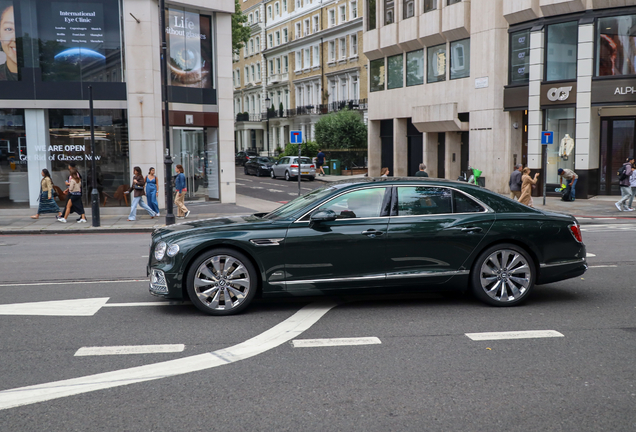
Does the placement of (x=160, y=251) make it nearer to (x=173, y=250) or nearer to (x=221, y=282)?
(x=173, y=250)

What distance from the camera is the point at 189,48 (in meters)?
23.9

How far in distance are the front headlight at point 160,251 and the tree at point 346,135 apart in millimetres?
39422

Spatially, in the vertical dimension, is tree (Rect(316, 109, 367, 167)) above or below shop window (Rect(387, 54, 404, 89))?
below

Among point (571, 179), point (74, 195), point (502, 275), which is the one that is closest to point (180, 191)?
point (74, 195)

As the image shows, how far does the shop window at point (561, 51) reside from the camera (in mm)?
26172

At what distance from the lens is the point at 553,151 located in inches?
1075

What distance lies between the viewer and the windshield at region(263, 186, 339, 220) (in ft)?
24.1

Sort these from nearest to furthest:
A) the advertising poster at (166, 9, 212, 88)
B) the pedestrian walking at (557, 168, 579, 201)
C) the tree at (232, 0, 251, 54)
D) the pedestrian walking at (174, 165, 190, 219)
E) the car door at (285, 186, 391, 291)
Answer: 1. the car door at (285, 186, 391, 291)
2. the pedestrian walking at (174, 165, 190, 219)
3. the advertising poster at (166, 9, 212, 88)
4. the pedestrian walking at (557, 168, 579, 201)
5. the tree at (232, 0, 251, 54)

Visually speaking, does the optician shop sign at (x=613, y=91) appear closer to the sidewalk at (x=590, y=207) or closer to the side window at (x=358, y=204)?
the sidewalk at (x=590, y=207)

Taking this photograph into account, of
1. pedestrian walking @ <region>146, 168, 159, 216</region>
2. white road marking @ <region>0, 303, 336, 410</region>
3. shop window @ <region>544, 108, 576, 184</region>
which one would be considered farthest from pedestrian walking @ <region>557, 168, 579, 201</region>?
white road marking @ <region>0, 303, 336, 410</region>

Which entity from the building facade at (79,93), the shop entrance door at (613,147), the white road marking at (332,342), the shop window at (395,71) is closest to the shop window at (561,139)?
the shop entrance door at (613,147)

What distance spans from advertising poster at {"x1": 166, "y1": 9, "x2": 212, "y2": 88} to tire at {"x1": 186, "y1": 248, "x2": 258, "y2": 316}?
1767cm

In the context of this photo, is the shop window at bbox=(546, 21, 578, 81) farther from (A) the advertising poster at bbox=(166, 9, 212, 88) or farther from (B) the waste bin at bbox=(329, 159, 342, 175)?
(B) the waste bin at bbox=(329, 159, 342, 175)

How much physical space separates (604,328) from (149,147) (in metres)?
18.2
